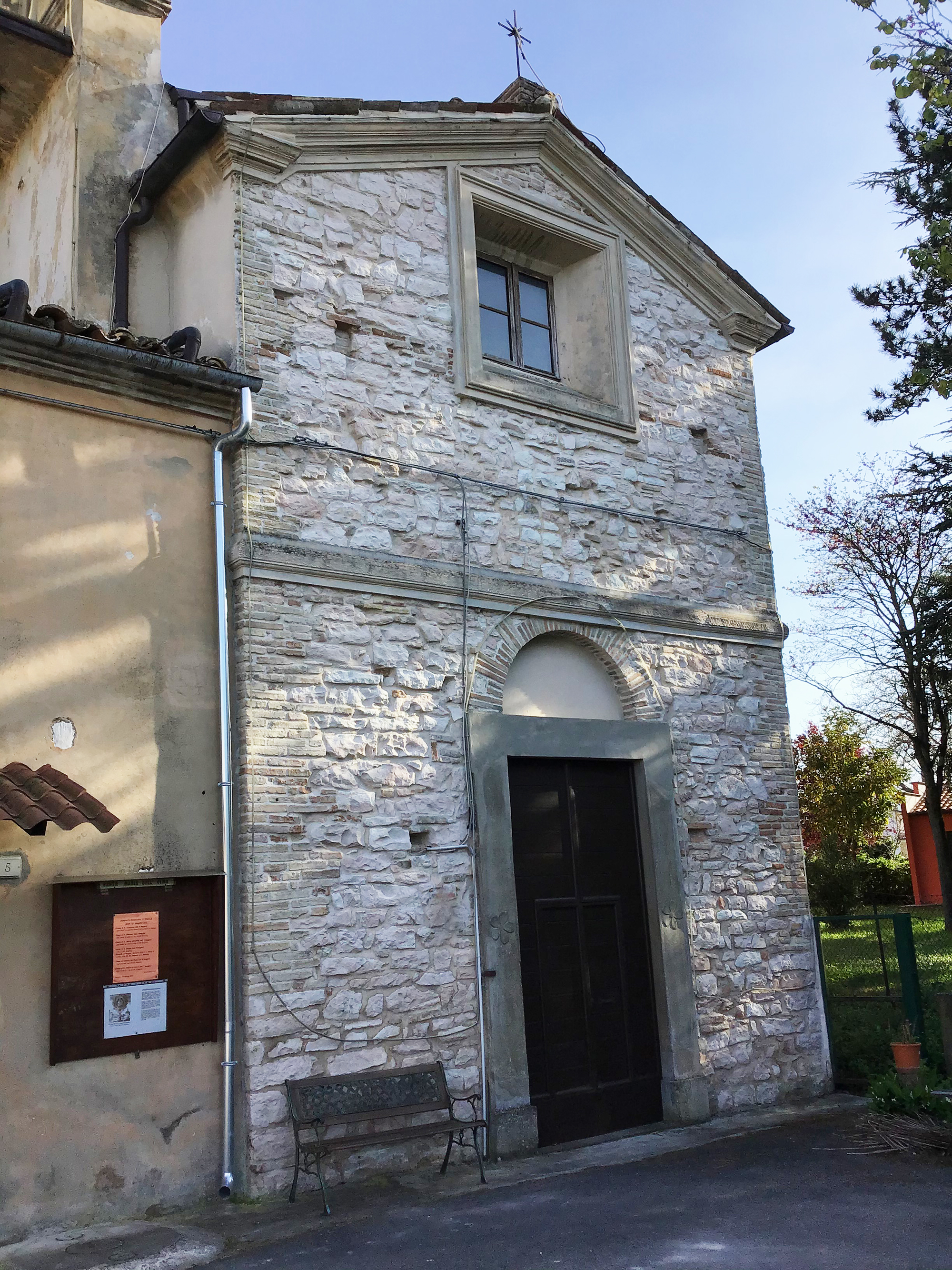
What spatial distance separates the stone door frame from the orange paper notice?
208cm

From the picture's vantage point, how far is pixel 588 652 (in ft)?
27.7

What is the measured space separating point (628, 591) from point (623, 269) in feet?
9.38

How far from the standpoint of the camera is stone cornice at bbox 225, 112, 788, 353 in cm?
746

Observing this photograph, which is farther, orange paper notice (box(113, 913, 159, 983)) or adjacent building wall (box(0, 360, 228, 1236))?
orange paper notice (box(113, 913, 159, 983))

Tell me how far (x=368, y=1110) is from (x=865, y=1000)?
4.57 meters

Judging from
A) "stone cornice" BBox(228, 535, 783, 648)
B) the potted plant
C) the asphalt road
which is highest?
"stone cornice" BBox(228, 535, 783, 648)

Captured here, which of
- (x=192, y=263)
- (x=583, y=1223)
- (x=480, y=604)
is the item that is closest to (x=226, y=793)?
(x=480, y=604)

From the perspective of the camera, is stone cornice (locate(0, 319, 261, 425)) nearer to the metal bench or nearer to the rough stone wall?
the rough stone wall

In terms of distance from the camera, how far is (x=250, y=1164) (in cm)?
594

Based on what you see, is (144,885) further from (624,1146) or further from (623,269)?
(623,269)

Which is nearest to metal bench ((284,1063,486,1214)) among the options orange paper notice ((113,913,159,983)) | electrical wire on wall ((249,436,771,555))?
orange paper notice ((113,913,159,983))

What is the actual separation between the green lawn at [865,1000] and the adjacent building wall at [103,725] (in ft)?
17.2

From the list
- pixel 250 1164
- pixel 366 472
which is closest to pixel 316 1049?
pixel 250 1164

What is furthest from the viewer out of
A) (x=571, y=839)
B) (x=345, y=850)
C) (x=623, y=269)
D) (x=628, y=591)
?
(x=623, y=269)
